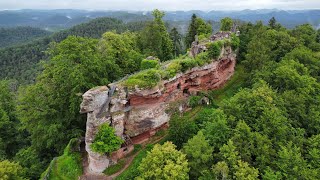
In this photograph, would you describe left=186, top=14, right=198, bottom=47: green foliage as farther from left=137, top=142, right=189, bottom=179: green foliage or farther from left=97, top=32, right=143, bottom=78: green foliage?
left=137, top=142, right=189, bottom=179: green foliage

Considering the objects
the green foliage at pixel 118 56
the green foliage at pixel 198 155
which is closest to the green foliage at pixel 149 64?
the green foliage at pixel 118 56

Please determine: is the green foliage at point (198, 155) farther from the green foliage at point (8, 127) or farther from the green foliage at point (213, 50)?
the green foliage at point (8, 127)

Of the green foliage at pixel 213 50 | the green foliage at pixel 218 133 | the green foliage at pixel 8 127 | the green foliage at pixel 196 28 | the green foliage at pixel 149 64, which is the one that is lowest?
the green foliage at pixel 8 127

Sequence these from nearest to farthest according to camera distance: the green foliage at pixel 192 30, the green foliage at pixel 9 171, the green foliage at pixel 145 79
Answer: the green foliage at pixel 9 171 < the green foliage at pixel 145 79 < the green foliage at pixel 192 30

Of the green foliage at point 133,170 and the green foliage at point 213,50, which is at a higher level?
the green foliage at point 213,50

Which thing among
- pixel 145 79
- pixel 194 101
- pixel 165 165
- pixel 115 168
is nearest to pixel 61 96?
pixel 145 79

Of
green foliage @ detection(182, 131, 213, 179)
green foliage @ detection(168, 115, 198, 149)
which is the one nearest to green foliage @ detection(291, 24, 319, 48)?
green foliage @ detection(168, 115, 198, 149)
